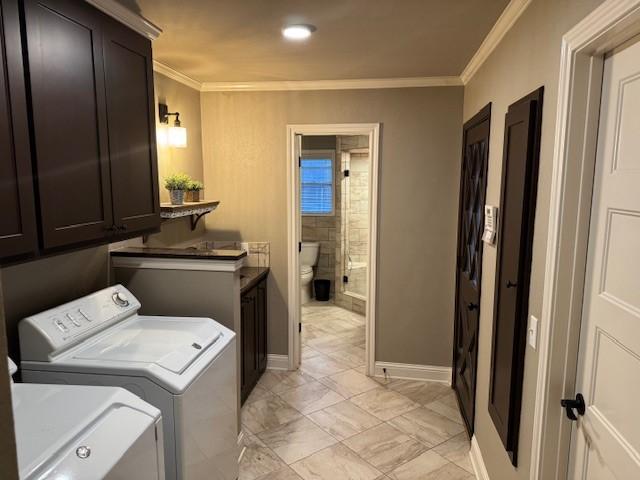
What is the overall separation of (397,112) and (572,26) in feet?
6.99

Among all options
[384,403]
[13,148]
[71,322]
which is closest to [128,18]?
[13,148]

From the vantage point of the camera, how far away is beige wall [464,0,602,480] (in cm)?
156

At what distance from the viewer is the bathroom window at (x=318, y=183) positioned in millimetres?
5805

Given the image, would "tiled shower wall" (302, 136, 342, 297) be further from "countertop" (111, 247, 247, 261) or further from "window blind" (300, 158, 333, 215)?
"countertop" (111, 247, 247, 261)

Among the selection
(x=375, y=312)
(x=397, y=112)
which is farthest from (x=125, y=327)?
(x=397, y=112)

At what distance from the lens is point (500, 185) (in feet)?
7.30

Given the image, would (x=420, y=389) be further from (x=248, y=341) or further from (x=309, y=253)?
(x=309, y=253)

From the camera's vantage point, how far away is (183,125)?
3412 millimetres

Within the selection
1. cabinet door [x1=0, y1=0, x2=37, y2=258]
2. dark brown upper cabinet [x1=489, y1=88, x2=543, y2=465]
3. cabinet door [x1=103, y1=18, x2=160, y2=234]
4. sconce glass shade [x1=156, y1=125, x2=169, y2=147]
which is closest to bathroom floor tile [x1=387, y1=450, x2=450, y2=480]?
dark brown upper cabinet [x1=489, y1=88, x2=543, y2=465]

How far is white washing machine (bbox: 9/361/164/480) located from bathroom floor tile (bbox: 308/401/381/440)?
5.56ft

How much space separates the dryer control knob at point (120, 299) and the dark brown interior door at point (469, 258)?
2.02 m

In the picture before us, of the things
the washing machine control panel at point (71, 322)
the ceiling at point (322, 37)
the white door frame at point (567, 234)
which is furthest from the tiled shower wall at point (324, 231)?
the white door frame at point (567, 234)

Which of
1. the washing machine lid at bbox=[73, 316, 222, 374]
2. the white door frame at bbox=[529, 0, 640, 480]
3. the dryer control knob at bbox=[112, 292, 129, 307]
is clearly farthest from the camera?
the dryer control knob at bbox=[112, 292, 129, 307]

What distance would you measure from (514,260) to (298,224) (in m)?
2.16
